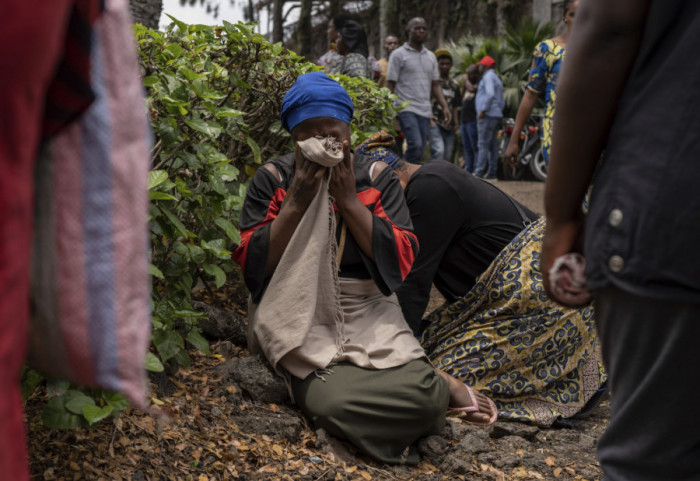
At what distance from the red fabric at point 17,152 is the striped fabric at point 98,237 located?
0.16 feet

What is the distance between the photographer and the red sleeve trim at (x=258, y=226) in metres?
3.22

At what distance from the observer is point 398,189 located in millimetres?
3482

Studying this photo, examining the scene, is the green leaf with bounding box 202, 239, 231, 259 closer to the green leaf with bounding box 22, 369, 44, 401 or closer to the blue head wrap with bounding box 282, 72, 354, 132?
the blue head wrap with bounding box 282, 72, 354, 132

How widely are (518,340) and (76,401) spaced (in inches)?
86.8

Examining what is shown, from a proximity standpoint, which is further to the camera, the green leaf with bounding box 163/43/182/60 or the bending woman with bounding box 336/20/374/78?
the bending woman with bounding box 336/20/374/78

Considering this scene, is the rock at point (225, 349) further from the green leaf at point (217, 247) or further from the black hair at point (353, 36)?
the black hair at point (353, 36)

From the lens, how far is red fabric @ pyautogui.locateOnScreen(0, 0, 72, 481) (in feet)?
2.41

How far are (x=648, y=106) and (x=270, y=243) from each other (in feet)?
6.98

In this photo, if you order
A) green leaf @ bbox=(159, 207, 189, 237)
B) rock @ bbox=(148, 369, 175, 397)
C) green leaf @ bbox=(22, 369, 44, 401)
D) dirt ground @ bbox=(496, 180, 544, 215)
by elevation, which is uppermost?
green leaf @ bbox=(159, 207, 189, 237)

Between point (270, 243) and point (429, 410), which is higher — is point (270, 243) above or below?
above

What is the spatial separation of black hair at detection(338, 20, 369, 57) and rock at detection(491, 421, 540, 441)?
4.84 metres

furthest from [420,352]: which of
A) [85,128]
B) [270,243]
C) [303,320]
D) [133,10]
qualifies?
[133,10]

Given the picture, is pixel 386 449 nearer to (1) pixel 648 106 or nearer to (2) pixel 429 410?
(2) pixel 429 410

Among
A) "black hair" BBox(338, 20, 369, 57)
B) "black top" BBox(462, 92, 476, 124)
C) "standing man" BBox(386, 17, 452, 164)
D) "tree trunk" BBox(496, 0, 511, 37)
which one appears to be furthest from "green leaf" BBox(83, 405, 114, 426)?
"tree trunk" BBox(496, 0, 511, 37)
